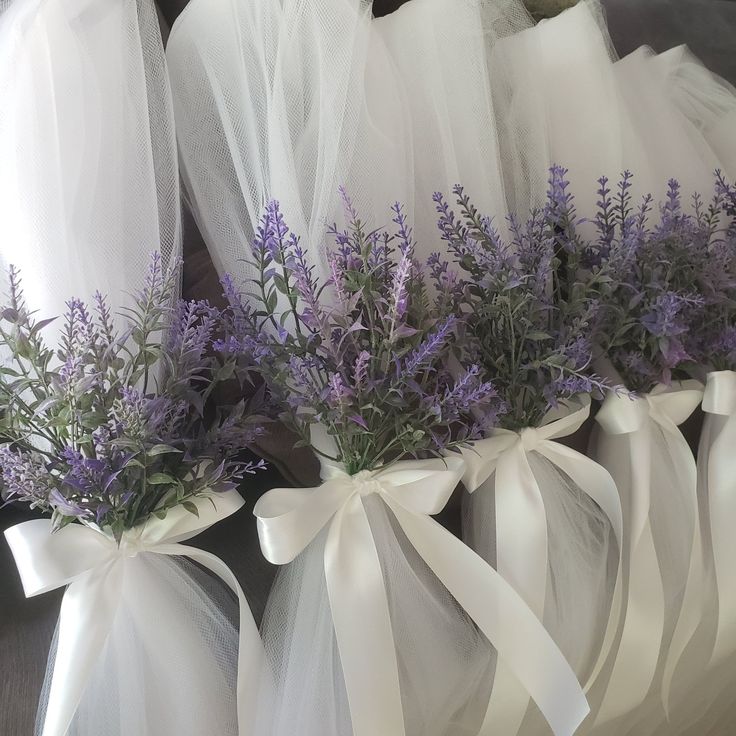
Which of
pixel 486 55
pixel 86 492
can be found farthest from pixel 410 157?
pixel 86 492

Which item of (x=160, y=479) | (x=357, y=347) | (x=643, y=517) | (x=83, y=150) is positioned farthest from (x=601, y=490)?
(x=83, y=150)

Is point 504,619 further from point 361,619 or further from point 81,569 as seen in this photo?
point 81,569

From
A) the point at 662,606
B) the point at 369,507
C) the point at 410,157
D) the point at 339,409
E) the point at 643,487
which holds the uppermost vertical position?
the point at 410,157

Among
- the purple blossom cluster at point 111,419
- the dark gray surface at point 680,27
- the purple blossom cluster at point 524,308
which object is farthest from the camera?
the dark gray surface at point 680,27

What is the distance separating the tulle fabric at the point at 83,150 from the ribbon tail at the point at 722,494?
559mm

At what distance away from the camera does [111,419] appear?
0.44m

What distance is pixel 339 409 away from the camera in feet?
1.58

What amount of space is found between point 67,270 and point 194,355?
11 cm

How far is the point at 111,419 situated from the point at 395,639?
0.29m

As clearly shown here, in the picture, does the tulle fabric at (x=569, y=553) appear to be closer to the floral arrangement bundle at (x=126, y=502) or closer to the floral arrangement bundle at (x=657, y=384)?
the floral arrangement bundle at (x=657, y=384)

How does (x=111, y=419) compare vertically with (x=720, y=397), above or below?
above

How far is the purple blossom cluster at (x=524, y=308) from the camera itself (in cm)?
53

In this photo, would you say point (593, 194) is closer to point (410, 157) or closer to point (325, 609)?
point (410, 157)

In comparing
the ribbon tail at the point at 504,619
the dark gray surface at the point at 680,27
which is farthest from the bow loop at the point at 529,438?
the dark gray surface at the point at 680,27
